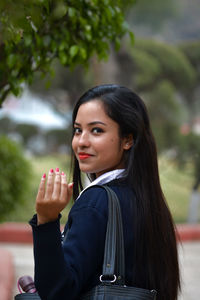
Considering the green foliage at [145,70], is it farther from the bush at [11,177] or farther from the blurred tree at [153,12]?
the bush at [11,177]

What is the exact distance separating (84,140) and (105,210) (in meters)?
0.29

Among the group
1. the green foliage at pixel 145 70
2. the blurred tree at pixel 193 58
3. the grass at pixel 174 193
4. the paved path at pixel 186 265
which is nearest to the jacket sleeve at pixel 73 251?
the paved path at pixel 186 265

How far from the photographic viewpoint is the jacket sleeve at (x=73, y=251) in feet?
4.52

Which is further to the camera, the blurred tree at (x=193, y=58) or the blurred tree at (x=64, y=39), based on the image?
the blurred tree at (x=193, y=58)

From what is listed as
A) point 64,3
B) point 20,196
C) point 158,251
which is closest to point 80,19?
point 64,3

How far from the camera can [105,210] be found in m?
1.48

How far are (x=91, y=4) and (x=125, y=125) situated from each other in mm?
973

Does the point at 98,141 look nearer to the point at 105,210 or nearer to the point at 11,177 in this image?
the point at 105,210

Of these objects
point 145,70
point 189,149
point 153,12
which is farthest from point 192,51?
point 189,149

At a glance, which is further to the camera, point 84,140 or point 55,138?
point 55,138

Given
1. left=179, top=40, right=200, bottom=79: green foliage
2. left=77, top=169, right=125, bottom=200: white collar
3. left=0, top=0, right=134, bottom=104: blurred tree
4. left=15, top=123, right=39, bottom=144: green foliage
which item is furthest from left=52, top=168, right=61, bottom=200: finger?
left=15, top=123, right=39, bottom=144: green foliage

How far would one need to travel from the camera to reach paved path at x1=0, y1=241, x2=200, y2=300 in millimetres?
4946

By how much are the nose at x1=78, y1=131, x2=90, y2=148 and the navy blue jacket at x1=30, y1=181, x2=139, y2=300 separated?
0.19 m

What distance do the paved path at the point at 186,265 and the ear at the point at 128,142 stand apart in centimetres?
316
